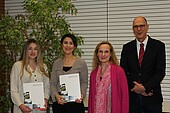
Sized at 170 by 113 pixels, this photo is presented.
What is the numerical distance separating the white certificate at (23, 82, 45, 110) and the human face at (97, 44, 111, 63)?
881 millimetres

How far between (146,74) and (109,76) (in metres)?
0.49

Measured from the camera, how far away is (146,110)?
12.7ft

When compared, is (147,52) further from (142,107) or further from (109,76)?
(142,107)

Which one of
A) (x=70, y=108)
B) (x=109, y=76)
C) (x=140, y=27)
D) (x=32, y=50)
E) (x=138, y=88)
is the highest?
(x=140, y=27)

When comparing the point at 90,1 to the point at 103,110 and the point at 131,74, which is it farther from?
the point at 103,110

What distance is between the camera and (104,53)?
3.78 meters

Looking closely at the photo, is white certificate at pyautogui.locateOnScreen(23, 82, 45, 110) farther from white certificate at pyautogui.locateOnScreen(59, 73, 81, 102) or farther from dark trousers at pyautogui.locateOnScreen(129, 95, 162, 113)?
dark trousers at pyautogui.locateOnScreen(129, 95, 162, 113)

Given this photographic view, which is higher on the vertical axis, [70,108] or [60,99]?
[60,99]

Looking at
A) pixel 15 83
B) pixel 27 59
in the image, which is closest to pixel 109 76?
pixel 27 59

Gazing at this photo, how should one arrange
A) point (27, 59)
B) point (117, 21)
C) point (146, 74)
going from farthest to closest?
point (117, 21) → point (27, 59) → point (146, 74)

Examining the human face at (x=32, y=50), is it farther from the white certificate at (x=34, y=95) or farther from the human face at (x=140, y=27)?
the human face at (x=140, y=27)

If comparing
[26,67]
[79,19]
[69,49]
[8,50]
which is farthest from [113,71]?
[79,19]

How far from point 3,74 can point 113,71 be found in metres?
2.30

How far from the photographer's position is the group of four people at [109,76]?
3721mm
